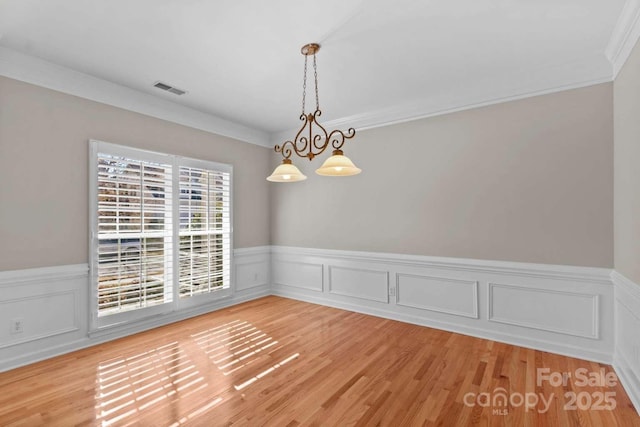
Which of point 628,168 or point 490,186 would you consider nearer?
point 628,168

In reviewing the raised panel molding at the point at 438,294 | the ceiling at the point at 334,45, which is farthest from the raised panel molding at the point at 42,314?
the raised panel molding at the point at 438,294

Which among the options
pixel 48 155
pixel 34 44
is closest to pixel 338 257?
pixel 48 155

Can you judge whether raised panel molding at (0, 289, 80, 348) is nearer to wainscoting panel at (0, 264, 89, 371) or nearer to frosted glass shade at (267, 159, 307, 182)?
wainscoting panel at (0, 264, 89, 371)

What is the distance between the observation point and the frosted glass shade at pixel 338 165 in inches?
106

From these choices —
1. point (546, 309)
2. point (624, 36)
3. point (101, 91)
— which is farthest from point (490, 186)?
point (101, 91)

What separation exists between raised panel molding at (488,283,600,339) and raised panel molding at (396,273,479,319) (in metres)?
0.22

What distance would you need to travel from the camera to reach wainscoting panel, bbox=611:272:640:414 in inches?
93.7

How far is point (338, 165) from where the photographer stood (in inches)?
105

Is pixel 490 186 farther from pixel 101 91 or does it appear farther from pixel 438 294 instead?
pixel 101 91

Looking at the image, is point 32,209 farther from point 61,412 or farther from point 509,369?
point 509,369

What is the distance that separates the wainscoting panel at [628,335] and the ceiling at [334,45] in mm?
2002

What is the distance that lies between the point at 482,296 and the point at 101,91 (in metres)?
4.87

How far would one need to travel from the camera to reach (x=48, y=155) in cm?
318

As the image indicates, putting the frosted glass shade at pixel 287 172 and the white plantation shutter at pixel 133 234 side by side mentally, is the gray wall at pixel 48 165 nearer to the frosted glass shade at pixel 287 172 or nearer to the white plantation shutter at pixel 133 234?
the white plantation shutter at pixel 133 234
